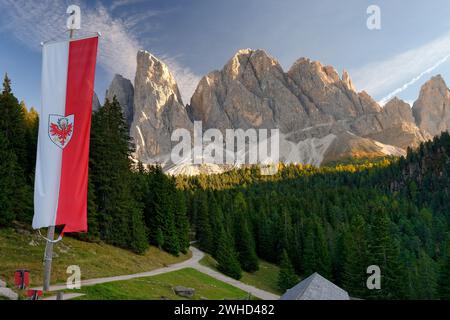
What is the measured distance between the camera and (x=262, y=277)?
2496 inches

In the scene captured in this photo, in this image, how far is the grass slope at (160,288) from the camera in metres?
23.9

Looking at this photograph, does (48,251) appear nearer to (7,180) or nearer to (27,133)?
(7,180)

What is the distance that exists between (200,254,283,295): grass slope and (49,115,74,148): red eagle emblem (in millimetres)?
45690

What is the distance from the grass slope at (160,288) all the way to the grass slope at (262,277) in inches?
393

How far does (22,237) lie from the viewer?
1310 inches

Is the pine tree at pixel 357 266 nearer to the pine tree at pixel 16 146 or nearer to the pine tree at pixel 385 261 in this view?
the pine tree at pixel 385 261

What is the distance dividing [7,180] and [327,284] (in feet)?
103

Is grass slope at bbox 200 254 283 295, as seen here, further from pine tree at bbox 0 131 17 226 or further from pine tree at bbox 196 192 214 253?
pine tree at bbox 0 131 17 226

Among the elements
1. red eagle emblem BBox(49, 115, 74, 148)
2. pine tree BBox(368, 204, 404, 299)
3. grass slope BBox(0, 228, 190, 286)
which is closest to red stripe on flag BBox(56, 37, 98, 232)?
red eagle emblem BBox(49, 115, 74, 148)

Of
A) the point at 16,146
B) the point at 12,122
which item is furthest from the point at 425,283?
the point at 12,122

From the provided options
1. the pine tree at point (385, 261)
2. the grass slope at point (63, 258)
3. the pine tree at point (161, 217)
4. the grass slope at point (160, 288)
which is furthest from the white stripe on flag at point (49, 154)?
the pine tree at point (161, 217)

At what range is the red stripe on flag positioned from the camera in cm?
1387

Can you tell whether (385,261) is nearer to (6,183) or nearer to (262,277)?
(262,277)

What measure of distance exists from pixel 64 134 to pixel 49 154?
96cm
